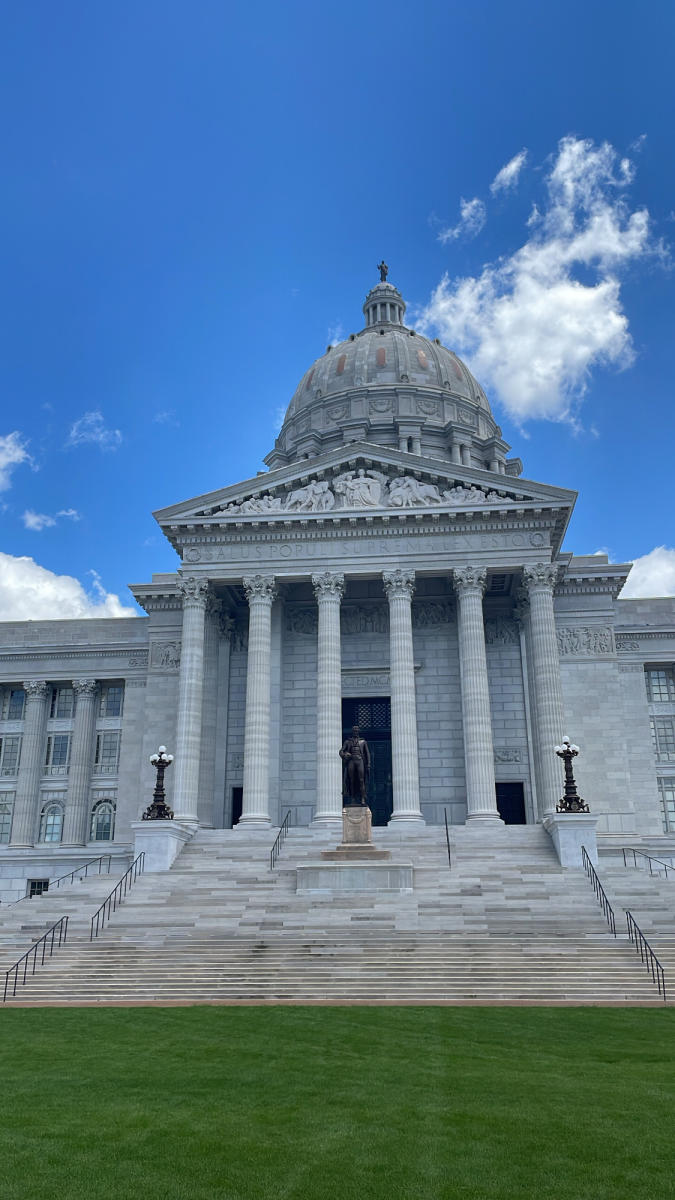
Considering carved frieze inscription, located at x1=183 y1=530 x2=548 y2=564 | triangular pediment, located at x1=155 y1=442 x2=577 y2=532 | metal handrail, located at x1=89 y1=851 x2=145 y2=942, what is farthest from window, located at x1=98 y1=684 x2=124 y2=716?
metal handrail, located at x1=89 y1=851 x2=145 y2=942

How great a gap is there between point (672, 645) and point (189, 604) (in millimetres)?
23330

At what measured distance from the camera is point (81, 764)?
50.6m

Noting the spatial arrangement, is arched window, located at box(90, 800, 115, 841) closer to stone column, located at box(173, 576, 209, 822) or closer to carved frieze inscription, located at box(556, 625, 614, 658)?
stone column, located at box(173, 576, 209, 822)

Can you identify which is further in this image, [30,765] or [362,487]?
[30,765]

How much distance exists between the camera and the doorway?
44312mm

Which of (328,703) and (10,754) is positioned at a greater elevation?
(328,703)

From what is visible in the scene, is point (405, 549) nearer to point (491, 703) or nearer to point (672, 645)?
point (491, 703)

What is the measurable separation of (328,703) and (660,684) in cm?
1805

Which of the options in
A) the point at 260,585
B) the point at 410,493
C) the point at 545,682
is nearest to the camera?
the point at 545,682

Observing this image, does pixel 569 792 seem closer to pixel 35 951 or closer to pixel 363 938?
pixel 363 938

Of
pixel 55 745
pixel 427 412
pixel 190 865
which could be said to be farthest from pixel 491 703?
pixel 427 412

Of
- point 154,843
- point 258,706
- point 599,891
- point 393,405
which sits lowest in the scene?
point 599,891

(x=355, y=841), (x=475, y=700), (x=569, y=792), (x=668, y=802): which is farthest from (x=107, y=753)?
(x=668, y=802)

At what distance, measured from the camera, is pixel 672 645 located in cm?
4844
